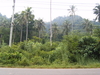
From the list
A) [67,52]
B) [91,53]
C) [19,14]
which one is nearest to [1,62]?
[67,52]

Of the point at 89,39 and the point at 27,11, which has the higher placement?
the point at 27,11

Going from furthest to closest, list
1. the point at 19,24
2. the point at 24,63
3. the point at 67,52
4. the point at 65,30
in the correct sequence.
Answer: the point at 65,30
the point at 19,24
the point at 67,52
the point at 24,63

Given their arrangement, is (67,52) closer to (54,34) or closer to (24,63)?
(24,63)

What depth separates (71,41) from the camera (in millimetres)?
11906

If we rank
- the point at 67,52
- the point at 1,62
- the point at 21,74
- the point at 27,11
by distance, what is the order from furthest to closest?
the point at 27,11 → the point at 67,52 → the point at 1,62 → the point at 21,74

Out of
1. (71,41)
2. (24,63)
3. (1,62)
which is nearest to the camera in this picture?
(24,63)

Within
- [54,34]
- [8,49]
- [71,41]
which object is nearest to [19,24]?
[54,34]

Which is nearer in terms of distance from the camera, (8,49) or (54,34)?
(8,49)

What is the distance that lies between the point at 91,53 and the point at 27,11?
3277 centimetres

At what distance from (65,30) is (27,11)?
21.0 m

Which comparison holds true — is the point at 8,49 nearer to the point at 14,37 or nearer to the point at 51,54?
the point at 51,54

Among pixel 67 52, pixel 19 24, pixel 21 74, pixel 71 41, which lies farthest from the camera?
pixel 19 24

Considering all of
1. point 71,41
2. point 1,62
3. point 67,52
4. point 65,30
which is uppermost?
point 65,30

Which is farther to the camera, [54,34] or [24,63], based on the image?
[54,34]
